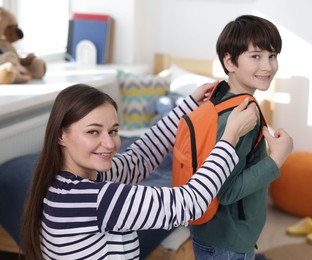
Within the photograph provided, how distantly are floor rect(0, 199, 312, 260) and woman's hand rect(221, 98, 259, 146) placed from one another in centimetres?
152

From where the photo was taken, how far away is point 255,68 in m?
1.32

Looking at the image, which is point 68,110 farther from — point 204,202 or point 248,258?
point 248,258

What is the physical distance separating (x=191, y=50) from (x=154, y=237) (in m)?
1.93

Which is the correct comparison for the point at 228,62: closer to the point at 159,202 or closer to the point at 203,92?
the point at 203,92

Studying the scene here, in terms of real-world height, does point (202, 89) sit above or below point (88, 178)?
above

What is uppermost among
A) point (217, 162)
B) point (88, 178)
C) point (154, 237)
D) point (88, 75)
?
point (217, 162)

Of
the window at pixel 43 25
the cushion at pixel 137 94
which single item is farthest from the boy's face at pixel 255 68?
the window at pixel 43 25

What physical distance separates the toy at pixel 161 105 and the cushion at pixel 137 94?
0.02 meters

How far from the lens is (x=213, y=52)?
3494mm

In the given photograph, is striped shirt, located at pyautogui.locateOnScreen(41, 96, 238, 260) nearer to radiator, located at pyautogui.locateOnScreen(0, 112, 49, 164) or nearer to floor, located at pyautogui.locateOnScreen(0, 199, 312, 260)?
radiator, located at pyautogui.locateOnScreen(0, 112, 49, 164)

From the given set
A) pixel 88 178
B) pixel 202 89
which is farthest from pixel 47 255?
pixel 202 89

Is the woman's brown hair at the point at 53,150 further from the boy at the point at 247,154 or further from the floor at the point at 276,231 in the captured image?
the floor at the point at 276,231

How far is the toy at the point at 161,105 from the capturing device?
3.06m

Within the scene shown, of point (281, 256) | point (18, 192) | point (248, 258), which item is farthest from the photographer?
point (281, 256)
